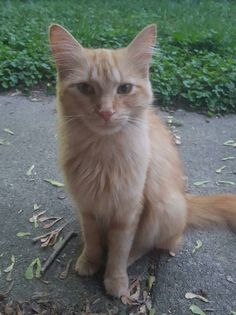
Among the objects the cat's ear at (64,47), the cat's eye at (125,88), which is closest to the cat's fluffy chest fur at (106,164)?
the cat's eye at (125,88)

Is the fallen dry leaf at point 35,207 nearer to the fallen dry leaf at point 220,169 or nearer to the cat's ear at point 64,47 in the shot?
the cat's ear at point 64,47

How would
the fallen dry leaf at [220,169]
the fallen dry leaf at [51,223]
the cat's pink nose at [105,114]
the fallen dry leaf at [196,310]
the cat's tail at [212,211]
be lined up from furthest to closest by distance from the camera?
1. the fallen dry leaf at [220,169]
2. the fallen dry leaf at [51,223]
3. the cat's tail at [212,211]
4. the fallen dry leaf at [196,310]
5. the cat's pink nose at [105,114]

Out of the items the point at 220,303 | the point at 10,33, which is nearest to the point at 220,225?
the point at 220,303

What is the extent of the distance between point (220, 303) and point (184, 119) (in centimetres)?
201

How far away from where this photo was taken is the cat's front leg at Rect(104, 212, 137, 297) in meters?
2.14

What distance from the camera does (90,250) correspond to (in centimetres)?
230

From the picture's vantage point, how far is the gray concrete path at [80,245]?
7.18 feet

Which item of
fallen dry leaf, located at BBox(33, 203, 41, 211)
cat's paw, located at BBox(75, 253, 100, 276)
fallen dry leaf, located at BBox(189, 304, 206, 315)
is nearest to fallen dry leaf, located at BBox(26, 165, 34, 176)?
fallen dry leaf, located at BBox(33, 203, 41, 211)

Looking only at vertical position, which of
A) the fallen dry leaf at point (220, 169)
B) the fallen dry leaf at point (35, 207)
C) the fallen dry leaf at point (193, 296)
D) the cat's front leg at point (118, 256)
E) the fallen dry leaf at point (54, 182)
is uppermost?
the cat's front leg at point (118, 256)

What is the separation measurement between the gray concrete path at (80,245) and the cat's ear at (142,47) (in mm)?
1020

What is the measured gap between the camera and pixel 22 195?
2.88 meters

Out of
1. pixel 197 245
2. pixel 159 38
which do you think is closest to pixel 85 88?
pixel 197 245

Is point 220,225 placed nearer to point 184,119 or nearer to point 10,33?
point 184,119

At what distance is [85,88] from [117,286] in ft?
3.04
